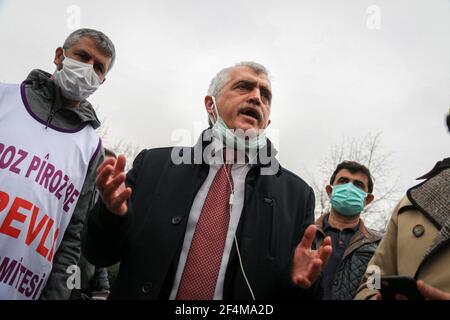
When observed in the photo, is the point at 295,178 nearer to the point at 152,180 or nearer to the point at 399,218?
the point at 399,218

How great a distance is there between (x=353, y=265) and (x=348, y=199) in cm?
107

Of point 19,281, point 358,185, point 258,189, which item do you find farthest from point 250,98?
point 358,185

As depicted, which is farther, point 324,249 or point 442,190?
point 442,190

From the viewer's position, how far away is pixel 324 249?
1.92m

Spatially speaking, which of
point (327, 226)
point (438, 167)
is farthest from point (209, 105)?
point (327, 226)

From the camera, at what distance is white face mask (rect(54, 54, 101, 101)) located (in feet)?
9.41

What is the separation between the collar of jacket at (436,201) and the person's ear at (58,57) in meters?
2.84

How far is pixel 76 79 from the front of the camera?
290cm

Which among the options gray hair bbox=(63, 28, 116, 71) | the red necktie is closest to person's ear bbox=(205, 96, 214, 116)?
the red necktie

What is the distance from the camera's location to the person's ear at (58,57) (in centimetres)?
313

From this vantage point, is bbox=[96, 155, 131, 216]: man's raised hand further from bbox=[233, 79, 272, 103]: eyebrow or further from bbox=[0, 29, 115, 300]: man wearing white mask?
bbox=[233, 79, 272, 103]: eyebrow

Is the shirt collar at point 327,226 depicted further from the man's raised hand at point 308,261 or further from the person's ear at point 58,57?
the person's ear at point 58,57

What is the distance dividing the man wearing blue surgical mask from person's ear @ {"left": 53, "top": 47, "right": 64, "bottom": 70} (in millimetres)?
3076

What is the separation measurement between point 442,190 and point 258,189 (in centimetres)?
108
